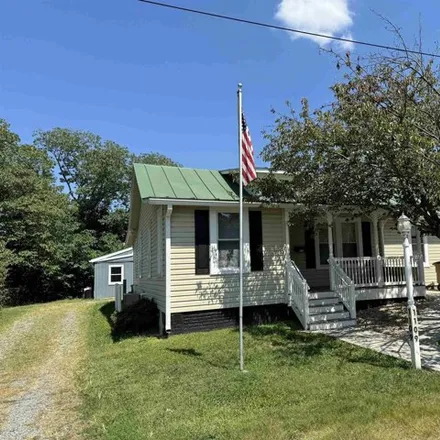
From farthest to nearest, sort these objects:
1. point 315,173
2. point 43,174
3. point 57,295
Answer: point 43,174 → point 57,295 → point 315,173

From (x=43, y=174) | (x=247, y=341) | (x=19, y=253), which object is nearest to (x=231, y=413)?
(x=247, y=341)

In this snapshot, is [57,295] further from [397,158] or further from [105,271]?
[397,158]

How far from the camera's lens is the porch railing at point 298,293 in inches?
384

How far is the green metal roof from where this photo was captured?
10266mm

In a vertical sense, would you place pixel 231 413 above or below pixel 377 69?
below

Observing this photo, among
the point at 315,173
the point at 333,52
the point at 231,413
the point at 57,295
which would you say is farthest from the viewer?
the point at 57,295

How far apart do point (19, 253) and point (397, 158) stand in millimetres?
25608

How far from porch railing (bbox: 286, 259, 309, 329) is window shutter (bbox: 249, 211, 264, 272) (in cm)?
81

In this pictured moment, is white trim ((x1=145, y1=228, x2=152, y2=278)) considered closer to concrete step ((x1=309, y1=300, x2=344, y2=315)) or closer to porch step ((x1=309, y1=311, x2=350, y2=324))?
concrete step ((x1=309, y1=300, x2=344, y2=315))

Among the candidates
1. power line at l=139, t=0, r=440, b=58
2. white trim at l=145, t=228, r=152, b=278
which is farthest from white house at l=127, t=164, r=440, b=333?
power line at l=139, t=0, r=440, b=58

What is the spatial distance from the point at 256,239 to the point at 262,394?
19.5 ft

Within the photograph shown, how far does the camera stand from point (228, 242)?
10.6m

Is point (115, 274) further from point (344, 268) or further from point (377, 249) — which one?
point (377, 249)

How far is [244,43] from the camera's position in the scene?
28.8 ft
